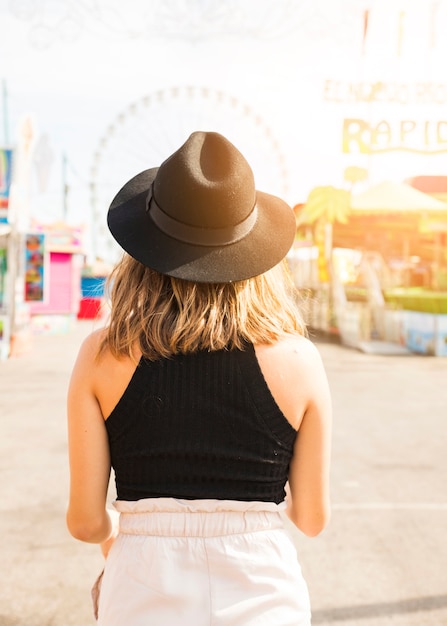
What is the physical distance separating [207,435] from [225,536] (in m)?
0.15

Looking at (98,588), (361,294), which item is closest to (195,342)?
(98,588)

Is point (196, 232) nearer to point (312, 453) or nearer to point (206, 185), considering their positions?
point (206, 185)

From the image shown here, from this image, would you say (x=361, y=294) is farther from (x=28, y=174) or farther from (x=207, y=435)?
(x=207, y=435)

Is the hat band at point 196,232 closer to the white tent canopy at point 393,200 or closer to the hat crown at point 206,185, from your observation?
the hat crown at point 206,185

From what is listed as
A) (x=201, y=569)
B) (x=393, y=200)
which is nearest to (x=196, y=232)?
(x=201, y=569)

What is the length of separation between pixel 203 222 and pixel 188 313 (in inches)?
5.6

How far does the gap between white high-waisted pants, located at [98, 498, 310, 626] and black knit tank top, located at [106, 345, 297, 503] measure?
0.03 metres

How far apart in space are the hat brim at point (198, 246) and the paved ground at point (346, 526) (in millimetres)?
1611

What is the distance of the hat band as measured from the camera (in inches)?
42.8

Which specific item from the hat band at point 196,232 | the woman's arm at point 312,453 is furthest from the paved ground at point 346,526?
the hat band at point 196,232

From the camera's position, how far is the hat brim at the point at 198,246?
41.6 inches

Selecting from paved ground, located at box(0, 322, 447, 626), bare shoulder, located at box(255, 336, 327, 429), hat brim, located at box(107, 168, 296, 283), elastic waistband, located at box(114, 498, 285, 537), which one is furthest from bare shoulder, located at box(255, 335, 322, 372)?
paved ground, located at box(0, 322, 447, 626)

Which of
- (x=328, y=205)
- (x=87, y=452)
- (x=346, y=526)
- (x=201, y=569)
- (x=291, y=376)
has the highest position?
(x=328, y=205)

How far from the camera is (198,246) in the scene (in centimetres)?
108
